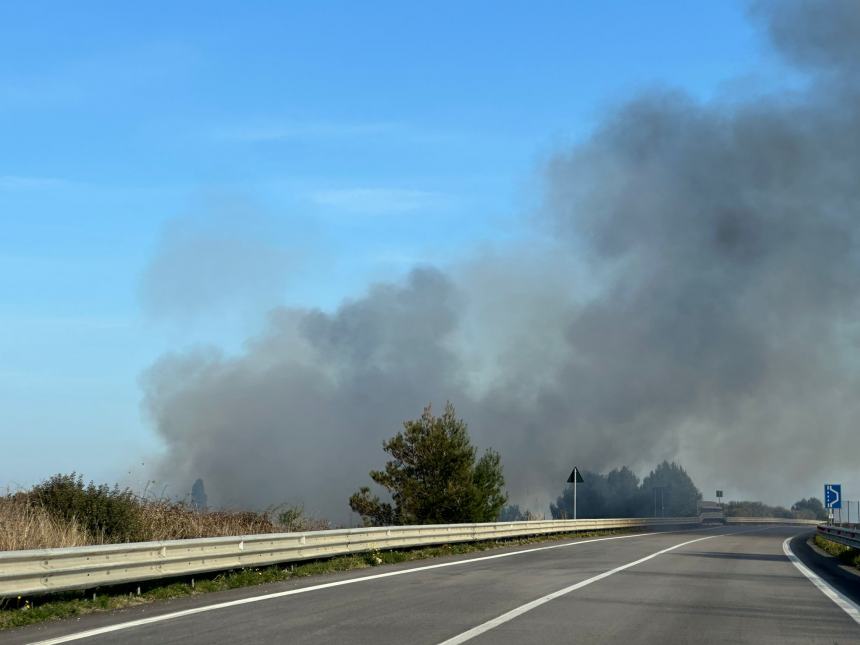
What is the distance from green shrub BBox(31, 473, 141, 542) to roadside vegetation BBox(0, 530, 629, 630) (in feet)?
9.60

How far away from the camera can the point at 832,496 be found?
170 feet

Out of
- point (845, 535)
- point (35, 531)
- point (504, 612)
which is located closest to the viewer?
point (504, 612)

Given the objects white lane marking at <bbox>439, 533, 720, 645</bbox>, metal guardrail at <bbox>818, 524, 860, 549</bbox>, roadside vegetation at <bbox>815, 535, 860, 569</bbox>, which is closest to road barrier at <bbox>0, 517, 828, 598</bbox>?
white lane marking at <bbox>439, 533, 720, 645</bbox>

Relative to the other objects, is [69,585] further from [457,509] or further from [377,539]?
[457,509]

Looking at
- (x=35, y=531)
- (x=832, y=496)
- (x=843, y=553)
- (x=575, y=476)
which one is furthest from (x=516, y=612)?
(x=832, y=496)

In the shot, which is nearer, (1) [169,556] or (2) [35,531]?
(1) [169,556]

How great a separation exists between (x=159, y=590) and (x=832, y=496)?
150ft

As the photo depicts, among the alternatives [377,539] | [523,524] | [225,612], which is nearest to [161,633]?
[225,612]

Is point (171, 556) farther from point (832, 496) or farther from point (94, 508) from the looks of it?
point (832, 496)

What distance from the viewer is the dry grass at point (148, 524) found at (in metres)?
14.9

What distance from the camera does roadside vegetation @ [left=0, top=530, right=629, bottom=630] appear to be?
37.2 feet

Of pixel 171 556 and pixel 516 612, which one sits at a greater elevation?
pixel 171 556

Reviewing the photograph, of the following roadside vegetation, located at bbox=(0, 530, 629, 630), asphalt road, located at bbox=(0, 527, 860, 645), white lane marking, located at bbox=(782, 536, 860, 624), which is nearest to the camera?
asphalt road, located at bbox=(0, 527, 860, 645)

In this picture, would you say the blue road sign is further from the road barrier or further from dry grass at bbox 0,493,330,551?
dry grass at bbox 0,493,330,551
